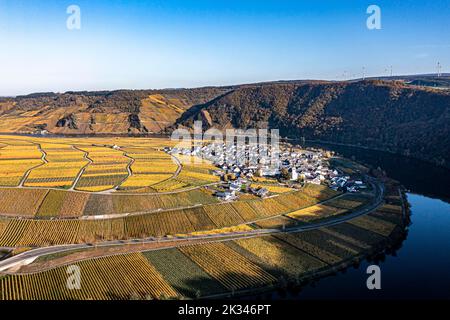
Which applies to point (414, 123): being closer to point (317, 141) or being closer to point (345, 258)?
point (317, 141)

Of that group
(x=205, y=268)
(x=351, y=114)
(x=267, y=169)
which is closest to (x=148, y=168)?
(x=267, y=169)

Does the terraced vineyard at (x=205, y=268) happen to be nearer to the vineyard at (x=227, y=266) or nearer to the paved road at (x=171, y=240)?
the vineyard at (x=227, y=266)

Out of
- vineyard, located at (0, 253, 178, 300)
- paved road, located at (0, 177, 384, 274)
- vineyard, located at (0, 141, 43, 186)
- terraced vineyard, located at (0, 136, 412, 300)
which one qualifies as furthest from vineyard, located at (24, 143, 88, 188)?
vineyard, located at (0, 253, 178, 300)

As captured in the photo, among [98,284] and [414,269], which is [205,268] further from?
[414,269]

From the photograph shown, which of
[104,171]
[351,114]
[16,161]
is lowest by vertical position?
[104,171]

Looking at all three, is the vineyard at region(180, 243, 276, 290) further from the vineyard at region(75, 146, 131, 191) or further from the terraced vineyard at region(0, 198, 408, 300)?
the vineyard at region(75, 146, 131, 191)

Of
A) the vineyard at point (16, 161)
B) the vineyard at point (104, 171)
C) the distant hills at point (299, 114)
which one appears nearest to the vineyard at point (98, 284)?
the vineyard at point (104, 171)

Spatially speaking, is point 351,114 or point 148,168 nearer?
point 148,168

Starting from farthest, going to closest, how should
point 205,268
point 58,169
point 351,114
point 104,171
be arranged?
point 351,114 → point 104,171 → point 58,169 → point 205,268
